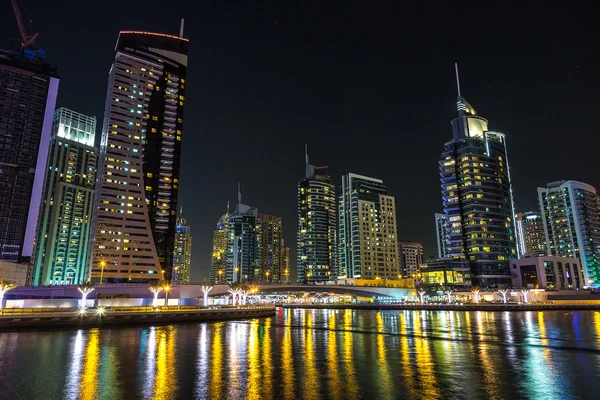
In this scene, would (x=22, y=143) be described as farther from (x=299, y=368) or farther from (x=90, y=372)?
(x=299, y=368)

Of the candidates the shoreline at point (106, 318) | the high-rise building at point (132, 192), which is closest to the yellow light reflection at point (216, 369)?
the shoreline at point (106, 318)

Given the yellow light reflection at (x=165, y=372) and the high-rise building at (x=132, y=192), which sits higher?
the high-rise building at (x=132, y=192)

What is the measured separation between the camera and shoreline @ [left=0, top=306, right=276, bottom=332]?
5988cm

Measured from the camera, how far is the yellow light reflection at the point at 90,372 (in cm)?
2180

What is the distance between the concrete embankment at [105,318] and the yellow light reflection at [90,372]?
25120 mm

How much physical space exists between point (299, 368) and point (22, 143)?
201723 millimetres

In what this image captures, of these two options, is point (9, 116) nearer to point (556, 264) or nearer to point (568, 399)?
point (568, 399)

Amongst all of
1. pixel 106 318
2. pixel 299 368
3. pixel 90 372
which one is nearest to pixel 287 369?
pixel 299 368

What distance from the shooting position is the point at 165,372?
2742cm

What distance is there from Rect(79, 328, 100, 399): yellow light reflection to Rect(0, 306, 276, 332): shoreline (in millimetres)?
24978

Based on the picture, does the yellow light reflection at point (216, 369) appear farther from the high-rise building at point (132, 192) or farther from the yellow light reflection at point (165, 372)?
the high-rise building at point (132, 192)

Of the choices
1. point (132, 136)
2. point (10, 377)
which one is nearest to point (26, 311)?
point (10, 377)

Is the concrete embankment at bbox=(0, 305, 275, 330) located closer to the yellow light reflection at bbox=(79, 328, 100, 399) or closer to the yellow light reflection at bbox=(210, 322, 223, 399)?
the yellow light reflection at bbox=(79, 328, 100, 399)

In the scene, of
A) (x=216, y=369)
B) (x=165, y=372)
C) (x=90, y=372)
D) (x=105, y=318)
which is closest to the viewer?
(x=90, y=372)
